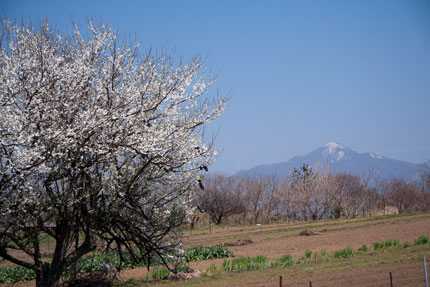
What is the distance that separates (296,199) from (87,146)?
5238cm

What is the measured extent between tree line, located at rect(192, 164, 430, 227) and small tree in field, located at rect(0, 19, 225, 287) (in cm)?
4001

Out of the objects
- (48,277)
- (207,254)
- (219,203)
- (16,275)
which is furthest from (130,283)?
(219,203)

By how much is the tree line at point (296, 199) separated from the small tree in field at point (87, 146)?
131ft

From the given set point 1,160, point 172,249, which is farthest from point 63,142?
point 172,249

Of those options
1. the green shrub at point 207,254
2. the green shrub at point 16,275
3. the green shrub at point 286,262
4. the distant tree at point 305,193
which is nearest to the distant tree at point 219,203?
the distant tree at point 305,193

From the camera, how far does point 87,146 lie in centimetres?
775

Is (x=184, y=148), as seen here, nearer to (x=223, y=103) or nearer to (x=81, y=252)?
(x=223, y=103)

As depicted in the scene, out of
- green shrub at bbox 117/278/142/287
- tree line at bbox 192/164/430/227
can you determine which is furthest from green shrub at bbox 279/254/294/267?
tree line at bbox 192/164/430/227

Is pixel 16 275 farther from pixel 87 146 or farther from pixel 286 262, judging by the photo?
pixel 87 146

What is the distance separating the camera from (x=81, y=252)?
29.0 feet

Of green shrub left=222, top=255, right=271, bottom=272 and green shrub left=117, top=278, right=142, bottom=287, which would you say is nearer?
green shrub left=117, top=278, right=142, bottom=287

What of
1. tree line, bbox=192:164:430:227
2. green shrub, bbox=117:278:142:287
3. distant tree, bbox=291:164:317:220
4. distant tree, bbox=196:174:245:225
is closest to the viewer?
green shrub, bbox=117:278:142:287

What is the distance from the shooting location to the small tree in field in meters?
7.39

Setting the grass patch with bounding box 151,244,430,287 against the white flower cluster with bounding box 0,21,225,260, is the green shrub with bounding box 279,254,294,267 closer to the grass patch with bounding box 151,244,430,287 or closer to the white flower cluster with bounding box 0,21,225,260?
the grass patch with bounding box 151,244,430,287
